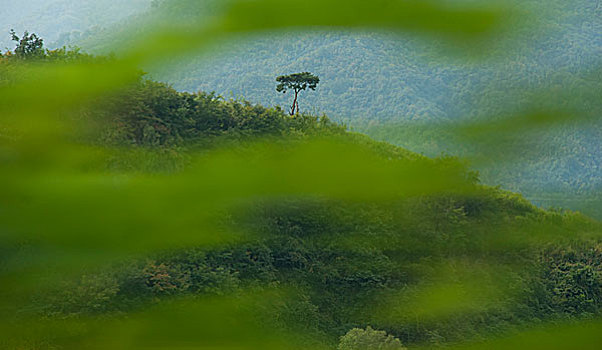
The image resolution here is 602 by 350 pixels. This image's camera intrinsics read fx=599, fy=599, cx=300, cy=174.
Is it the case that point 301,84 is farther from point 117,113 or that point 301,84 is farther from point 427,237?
point 117,113

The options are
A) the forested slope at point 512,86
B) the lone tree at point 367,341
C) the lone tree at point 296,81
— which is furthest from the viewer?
the lone tree at point 296,81

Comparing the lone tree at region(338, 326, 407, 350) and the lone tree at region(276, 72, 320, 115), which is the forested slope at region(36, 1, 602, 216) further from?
the lone tree at region(276, 72, 320, 115)

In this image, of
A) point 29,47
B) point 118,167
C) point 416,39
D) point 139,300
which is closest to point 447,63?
point 416,39

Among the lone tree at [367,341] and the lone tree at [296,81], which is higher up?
the lone tree at [296,81]

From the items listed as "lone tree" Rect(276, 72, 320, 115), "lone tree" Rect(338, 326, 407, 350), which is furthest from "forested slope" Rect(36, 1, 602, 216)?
"lone tree" Rect(276, 72, 320, 115)

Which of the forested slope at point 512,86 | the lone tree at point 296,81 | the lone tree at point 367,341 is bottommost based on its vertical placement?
the lone tree at point 367,341

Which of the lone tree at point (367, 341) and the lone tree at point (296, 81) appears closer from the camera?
the lone tree at point (367, 341)

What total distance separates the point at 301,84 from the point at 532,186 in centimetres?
300

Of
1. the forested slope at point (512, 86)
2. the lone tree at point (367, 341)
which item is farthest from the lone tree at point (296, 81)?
the forested slope at point (512, 86)

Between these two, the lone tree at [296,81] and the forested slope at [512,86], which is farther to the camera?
the lone tree at [296,81]

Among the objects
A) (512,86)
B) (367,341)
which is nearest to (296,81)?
(367,341)

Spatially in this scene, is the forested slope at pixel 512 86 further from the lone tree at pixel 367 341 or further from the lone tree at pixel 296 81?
the lone tree at pixel 296 81

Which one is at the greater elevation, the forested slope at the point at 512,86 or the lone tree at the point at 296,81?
the lone tree at the point at 296,81

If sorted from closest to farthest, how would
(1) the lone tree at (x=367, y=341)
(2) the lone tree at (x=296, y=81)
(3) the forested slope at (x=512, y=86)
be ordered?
(3) the forested slope at (x=512, y=86), (1) the lone tree at (x=367, y=341), (2) the lone tree at (x=296, y=81)
